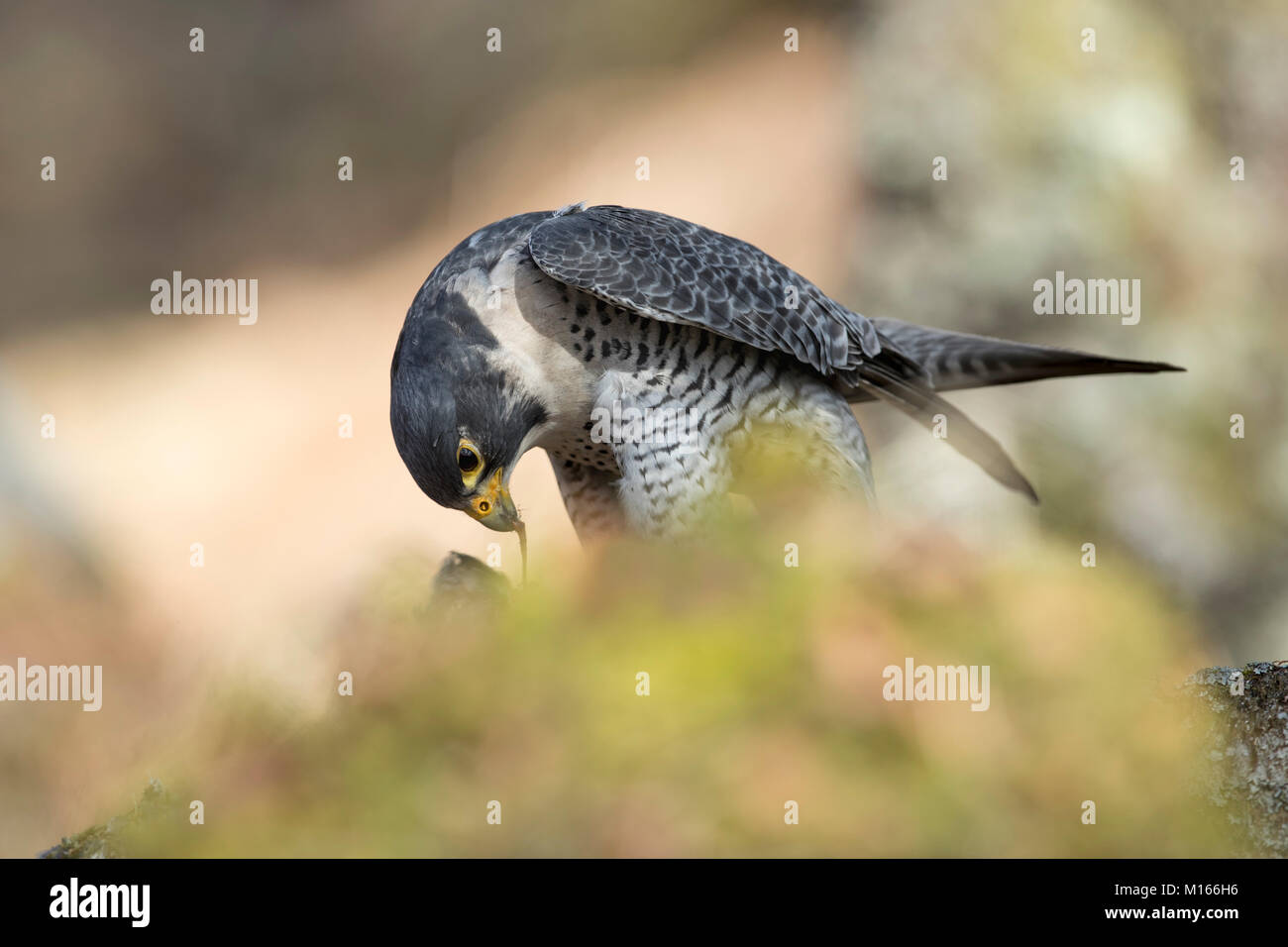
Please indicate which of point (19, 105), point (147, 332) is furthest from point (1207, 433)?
point (19, 105)

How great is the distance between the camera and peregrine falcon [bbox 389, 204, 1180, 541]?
333 cm

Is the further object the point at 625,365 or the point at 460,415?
the point at 625,365

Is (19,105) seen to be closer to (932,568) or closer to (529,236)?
(529,236)

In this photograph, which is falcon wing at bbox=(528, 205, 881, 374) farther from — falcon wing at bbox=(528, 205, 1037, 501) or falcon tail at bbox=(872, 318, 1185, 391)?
falcon tail at bbox=(872, 318, 1185, 391)

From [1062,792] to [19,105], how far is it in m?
13.3

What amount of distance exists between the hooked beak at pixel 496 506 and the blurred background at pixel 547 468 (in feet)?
1.19

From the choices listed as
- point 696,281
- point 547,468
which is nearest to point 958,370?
point 696,281

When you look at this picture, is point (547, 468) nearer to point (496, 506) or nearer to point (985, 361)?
point (985, 361)

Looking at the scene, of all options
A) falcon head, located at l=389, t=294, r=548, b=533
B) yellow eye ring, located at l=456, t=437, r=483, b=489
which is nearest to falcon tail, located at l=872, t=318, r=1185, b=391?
falcon head, located at l=389, t=294, r=548, b=533

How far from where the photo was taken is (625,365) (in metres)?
3.58

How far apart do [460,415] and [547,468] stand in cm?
680

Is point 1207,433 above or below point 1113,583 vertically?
above

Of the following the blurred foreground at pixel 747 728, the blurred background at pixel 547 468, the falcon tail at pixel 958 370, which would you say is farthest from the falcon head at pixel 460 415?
the falcon tail at pixel 958 370
